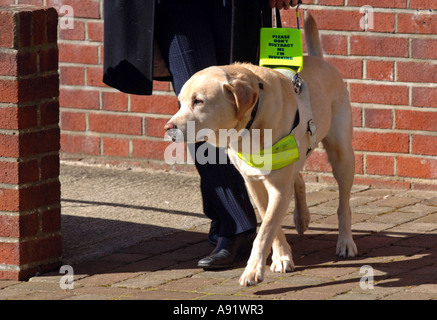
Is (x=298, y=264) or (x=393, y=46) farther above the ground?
(x=393, y=46)

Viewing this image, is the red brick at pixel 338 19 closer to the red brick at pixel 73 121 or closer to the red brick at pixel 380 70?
the red brick at pixel 380 70

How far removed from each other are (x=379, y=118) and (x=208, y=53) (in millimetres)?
2075

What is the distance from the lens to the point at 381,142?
6660 mm

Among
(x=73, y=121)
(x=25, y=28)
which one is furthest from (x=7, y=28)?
(x=73, y=121)

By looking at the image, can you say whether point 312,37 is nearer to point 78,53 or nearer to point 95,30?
point 95,30

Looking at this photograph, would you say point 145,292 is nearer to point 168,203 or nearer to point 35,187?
point 35,187

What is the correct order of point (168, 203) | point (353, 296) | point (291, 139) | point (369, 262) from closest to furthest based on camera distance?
point (353, 296)
point (291, 139)
point (369, 262)
point (168, 203)

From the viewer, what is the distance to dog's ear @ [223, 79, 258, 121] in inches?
169

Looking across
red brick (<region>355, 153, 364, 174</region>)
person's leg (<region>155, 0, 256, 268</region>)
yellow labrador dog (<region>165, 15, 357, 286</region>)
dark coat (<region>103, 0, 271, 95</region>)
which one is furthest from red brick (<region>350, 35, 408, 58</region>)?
person's leg (<region>155, 0, 256, 268</region>)

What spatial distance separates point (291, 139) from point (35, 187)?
1372 mm

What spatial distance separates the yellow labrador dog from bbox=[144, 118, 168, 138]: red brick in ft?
7.26
